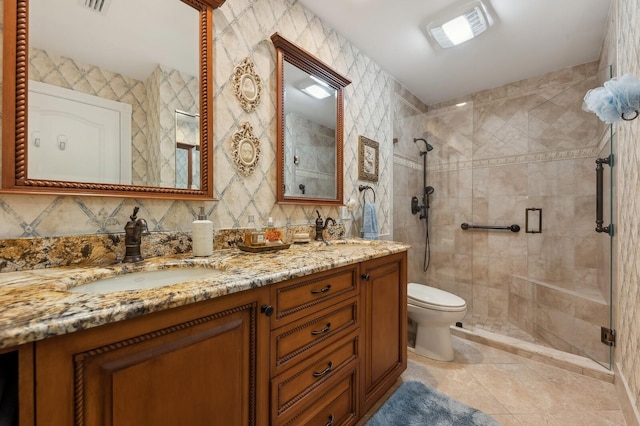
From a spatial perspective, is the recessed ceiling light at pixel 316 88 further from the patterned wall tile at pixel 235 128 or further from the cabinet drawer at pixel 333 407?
the cabinet drawer at pixel 333 407

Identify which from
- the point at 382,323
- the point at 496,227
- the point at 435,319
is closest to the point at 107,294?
the point at 382,323

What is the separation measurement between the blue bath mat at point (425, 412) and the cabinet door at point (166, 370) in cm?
90

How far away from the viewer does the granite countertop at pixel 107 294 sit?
0.50 metres

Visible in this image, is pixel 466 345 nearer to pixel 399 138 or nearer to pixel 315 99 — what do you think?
pixel 399 138

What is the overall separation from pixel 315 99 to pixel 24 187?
1582mm

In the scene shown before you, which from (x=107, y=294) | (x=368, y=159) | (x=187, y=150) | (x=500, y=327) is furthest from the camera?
(x=500, y=327)

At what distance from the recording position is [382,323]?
5.01ft

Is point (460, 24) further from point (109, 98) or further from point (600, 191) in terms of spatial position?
point (109, 98)

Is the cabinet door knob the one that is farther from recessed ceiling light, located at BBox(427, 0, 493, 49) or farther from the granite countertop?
recessed ceiling light, located at BBox(427, 0, 493, 49)

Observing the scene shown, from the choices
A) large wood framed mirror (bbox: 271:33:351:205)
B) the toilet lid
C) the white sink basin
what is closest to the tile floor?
the toilet lid

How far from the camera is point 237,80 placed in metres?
1.50

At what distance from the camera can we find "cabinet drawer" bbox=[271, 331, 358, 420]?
0.98 metres

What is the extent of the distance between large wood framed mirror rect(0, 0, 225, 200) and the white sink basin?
347 millimetres

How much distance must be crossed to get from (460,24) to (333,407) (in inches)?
99.0
